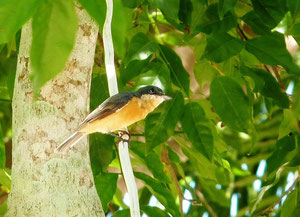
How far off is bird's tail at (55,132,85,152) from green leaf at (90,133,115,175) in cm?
105

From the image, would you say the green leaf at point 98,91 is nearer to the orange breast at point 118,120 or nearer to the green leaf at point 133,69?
the green leaf at point 133,69

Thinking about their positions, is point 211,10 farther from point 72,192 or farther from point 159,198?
point 72,192

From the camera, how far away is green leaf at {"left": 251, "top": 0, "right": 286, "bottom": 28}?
267cm

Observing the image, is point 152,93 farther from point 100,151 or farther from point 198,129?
point 100,151

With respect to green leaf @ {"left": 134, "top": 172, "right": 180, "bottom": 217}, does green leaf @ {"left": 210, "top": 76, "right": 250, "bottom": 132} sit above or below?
above

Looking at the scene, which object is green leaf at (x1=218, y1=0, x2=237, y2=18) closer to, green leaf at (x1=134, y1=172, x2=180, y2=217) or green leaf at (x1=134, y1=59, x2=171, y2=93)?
green leaf at (x1=134, y1=59, x2=171, y2=93)

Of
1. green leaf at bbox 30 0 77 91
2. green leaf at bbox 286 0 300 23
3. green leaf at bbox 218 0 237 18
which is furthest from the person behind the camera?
green leaf at bbox 218 0 237 18

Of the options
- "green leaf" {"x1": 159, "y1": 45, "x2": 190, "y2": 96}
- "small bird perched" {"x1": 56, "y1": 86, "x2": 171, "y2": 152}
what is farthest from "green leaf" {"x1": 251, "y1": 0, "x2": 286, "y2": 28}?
"small bird perched" {"x1": 56, "y1": 86, "x2": 171, "y2": 152}

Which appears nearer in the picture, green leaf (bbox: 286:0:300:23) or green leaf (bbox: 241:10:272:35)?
green leaf (bbox: 286:0:300:23)

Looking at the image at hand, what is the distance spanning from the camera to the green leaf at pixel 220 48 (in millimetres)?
2754

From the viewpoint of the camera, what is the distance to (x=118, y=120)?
6.23ft

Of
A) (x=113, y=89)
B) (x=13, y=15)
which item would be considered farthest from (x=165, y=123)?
(x=13, y=15)

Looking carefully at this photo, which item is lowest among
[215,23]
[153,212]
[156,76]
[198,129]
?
[153,212]

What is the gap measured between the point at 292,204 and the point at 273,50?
67 centimetres
